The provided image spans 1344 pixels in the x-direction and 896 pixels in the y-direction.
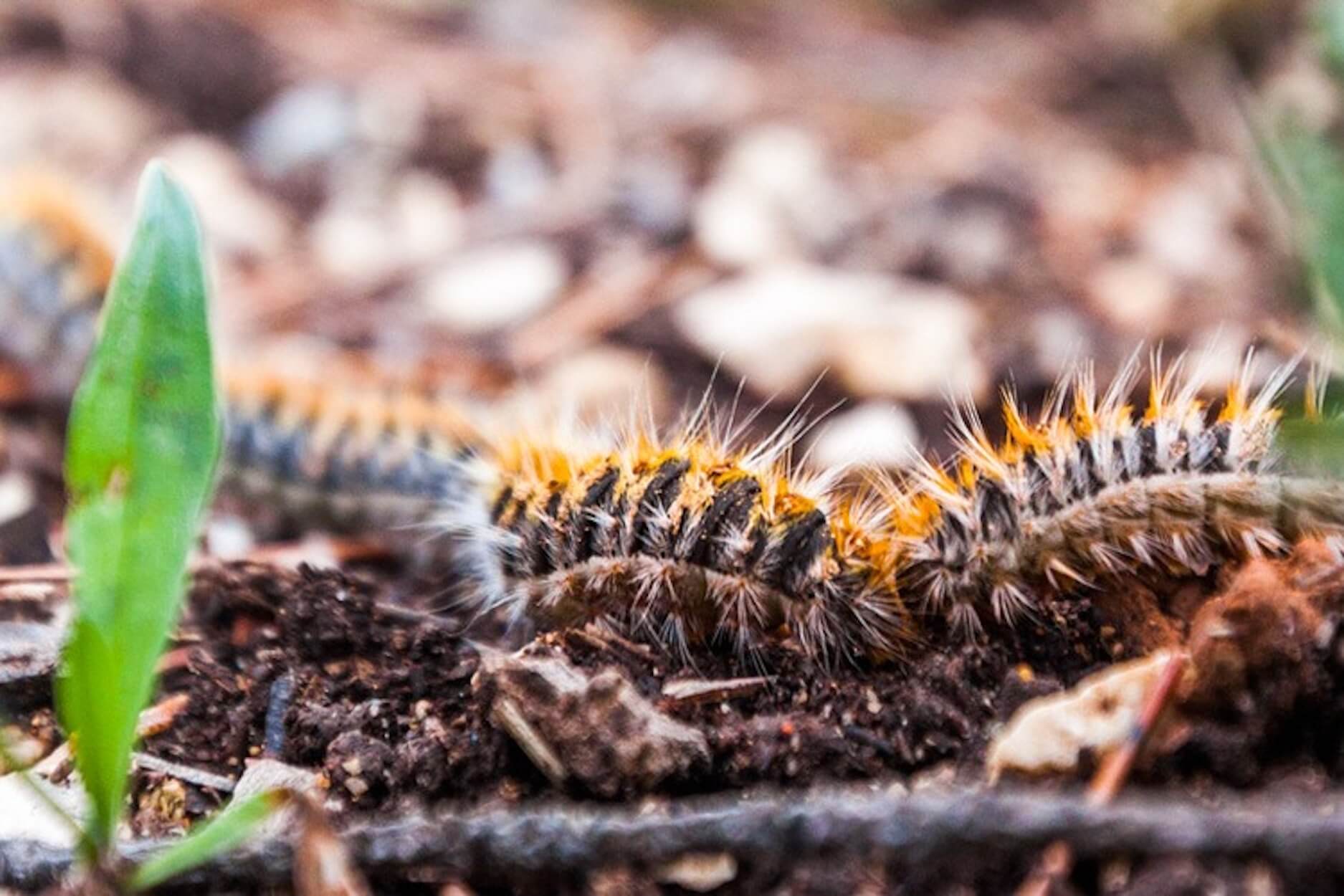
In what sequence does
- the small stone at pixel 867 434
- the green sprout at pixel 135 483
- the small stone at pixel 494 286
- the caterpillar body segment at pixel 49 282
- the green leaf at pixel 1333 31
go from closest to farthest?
1. the green sprout at pixel 135 483
2. the green leaf at pixel 1333 31
3. the small stone at pixel 867 434
4. the caterpillar body segment at pixel 49 282
5. the small stone at pixel 494 286

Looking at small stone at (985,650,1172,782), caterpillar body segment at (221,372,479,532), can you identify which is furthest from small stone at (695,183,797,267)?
small stone at (985,650,1172,782)

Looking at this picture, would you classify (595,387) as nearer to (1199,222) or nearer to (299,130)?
(299,130)

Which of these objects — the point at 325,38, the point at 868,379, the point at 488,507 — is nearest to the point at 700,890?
the point at 488,507

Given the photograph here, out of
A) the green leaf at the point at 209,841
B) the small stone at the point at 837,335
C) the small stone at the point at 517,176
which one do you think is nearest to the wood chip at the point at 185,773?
the green leaf at the point at 209,841

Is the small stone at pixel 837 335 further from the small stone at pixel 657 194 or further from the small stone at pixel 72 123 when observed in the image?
the small stone at pixel 72 123

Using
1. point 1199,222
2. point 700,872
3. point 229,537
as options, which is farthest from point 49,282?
point 1199,222

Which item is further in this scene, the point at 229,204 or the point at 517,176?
the point at 517,176

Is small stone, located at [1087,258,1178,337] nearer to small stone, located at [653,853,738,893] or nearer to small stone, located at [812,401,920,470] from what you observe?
small stone, located at [812,401,920,470]
